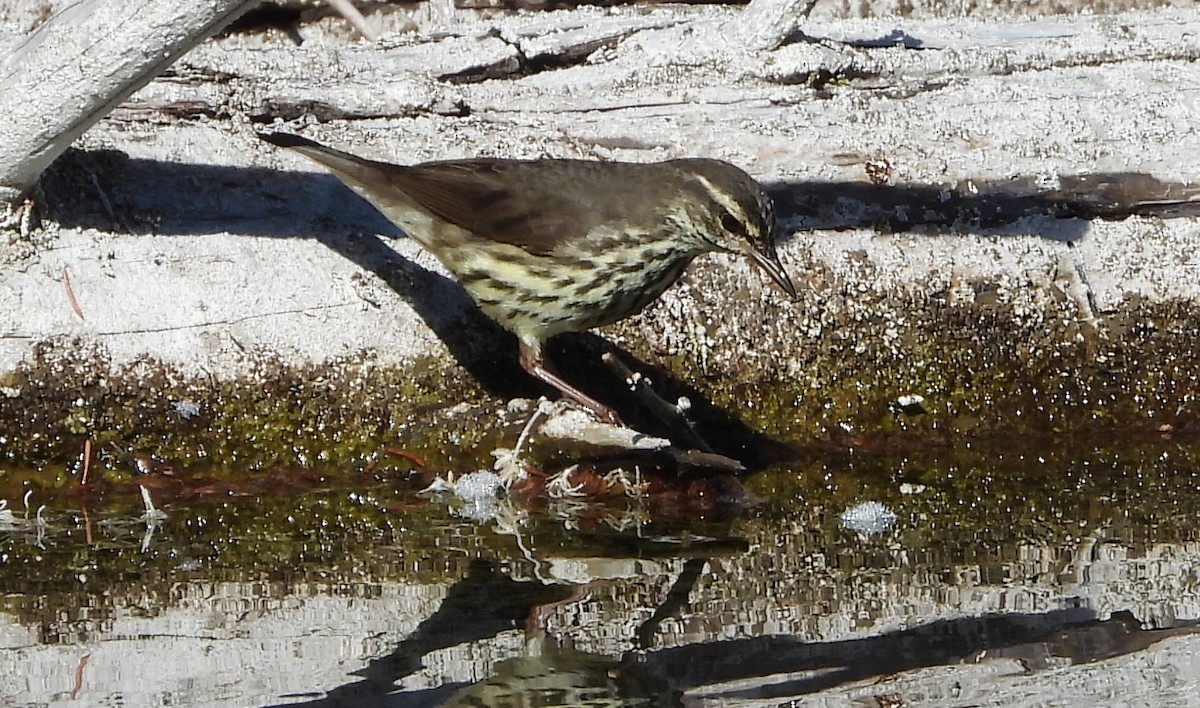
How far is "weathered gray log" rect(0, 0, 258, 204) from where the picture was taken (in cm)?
463

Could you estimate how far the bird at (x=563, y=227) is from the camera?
18.8 feet

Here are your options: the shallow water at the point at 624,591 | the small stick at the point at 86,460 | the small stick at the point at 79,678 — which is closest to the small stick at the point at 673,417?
the shallow water at the point at 624,591

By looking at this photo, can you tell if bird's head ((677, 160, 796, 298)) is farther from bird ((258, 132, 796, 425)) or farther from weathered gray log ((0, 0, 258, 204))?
weathered gray log ((0, 0, 258, 204))

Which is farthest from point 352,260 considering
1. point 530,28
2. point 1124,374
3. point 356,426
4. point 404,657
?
point 1124,374

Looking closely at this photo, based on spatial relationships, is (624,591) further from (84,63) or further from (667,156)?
(667,156)

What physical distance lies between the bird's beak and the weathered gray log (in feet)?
6.62

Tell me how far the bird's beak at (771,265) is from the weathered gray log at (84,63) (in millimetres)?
2018

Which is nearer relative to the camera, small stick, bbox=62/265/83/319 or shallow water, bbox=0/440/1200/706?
shallow water, bbox=0/440/1200/706

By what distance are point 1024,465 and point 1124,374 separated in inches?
27.4

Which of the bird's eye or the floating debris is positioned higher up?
the bird's eye

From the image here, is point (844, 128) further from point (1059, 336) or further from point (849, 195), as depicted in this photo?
point (1059, 336)

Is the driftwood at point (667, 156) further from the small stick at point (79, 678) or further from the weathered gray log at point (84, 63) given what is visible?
the small stick at point (79, 678)

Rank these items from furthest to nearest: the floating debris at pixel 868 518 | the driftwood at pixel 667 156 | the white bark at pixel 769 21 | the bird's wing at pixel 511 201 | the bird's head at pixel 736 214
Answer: the white bark at pixel 769 21, the driftwood at pixel 667 156, the bird's wing at pixel 511 201, the bird's head at pixel 736 214, the floating debris at pixel 868 518

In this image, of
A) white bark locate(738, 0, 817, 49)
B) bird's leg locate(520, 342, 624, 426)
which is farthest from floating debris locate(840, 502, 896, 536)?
white bark locate(738, 0, 817, 49)
